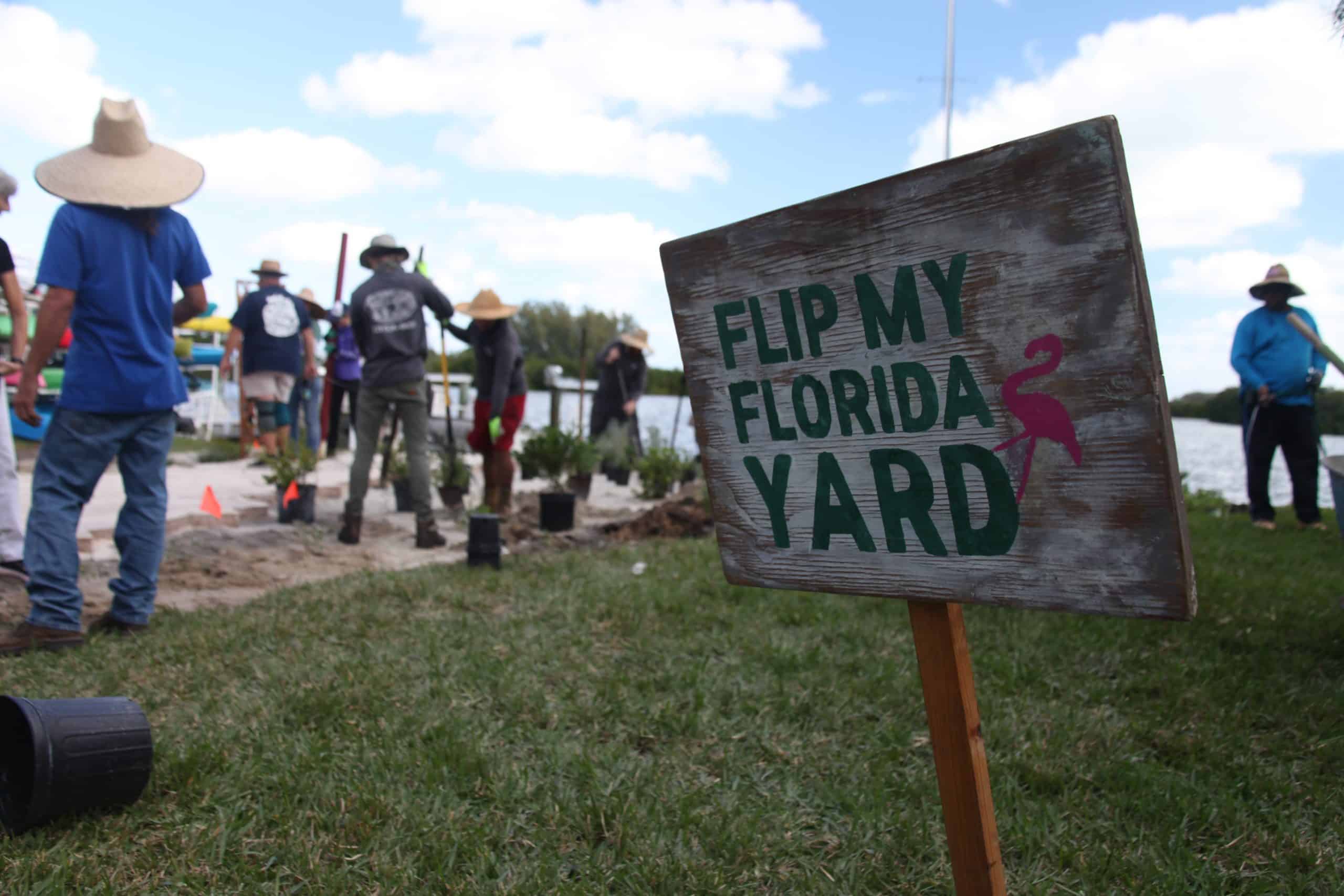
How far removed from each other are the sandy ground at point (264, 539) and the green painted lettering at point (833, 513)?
3613 mm

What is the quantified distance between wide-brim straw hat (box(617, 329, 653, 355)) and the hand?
733 centimetres

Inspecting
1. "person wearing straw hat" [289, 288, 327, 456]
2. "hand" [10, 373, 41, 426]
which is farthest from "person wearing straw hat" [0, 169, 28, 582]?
"person wearing straw hat" [289, 288, 327, 456]

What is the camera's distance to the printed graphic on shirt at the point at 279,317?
896 centimetres

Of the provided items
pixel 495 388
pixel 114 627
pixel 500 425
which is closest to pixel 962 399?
pixel 114 627

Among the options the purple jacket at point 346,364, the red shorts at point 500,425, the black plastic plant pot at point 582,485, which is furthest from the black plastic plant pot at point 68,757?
the purple jacket at point 346,364

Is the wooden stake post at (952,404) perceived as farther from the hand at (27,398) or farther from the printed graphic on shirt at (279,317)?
the printed graphic on shirt at (279,317)

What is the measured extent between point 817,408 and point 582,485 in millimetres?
7360

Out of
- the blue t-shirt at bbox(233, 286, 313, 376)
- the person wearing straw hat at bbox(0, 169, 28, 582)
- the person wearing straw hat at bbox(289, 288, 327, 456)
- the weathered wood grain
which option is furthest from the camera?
the person wearing straw hat at bbox(289, 288, 327, 456)

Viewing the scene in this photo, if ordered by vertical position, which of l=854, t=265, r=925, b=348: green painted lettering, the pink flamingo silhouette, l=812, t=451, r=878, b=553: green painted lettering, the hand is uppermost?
the hand

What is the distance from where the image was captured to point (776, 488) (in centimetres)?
164

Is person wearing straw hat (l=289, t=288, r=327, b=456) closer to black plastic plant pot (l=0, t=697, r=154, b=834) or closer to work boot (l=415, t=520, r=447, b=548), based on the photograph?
work boot (l=415, t=520, r=447, b=548)

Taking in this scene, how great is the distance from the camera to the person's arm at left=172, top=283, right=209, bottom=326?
3980mm

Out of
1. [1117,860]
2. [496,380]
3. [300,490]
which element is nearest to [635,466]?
[496,380]

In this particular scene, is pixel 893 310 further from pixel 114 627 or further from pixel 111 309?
pixel 114 627
